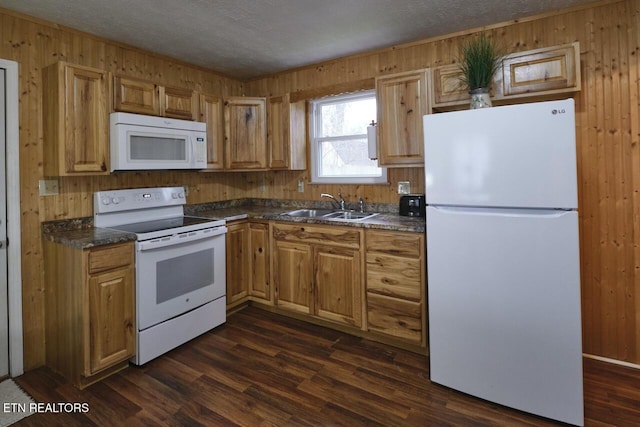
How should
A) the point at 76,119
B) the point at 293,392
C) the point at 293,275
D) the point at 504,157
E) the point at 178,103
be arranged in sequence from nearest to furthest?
the point at 504,157
the point at 293,392
the point at 76,119
the point at 178,103
the point at 293,275

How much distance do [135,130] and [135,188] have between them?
0.62 meters

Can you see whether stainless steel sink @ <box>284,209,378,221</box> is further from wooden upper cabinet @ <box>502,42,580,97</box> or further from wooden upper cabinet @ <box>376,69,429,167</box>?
wooden upper cabinet @ <box>502,42,580,97</box>

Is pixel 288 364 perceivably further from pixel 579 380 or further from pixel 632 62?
pixel 632 62

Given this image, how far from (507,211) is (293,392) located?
1659 millimetres

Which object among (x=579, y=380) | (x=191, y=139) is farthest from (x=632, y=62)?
(x=191, y=139)

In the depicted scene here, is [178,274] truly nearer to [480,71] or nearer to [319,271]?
[319,271]

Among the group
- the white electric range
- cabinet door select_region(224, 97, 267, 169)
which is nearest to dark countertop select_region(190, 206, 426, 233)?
the white electric range

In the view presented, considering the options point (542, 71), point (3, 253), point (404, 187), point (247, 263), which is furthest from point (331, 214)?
point (3, 253)

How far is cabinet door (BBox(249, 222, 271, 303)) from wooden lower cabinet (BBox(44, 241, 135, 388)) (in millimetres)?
1182

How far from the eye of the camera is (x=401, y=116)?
2768mm

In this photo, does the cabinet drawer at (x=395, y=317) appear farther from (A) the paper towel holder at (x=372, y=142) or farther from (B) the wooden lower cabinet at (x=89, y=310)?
(B) the wooden lower cabinet at (x=89, y=310)

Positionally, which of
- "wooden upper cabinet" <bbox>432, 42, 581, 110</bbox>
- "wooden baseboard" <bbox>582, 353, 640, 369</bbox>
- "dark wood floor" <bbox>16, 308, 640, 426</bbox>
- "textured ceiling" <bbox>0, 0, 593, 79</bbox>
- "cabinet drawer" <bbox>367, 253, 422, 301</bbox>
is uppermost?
"textured ceiling" <bbox>0, 0, 593, 79</bbox>

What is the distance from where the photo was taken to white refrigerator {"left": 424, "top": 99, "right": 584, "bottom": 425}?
1757 millimetres

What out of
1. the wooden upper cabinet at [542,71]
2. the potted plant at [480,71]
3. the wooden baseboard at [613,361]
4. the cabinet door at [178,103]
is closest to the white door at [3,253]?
the cabinet door at [178,103]
